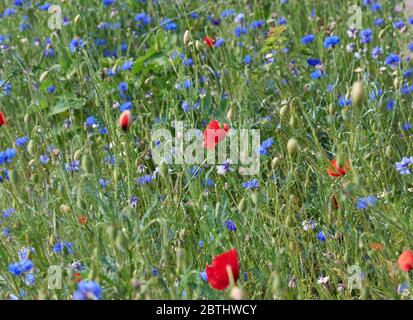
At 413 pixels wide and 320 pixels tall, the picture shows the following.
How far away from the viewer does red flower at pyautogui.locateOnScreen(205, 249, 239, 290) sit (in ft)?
5.60

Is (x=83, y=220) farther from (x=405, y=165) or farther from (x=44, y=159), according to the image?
(x=405, y=165)

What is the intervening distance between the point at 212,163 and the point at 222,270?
0.78 metres

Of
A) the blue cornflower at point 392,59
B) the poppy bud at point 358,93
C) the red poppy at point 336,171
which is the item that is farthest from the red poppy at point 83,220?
the blue cornflower at point 392,59

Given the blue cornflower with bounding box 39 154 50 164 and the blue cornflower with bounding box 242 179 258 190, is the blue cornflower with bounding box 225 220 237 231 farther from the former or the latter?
the blue cornflower with bounding box 39 154 50 164

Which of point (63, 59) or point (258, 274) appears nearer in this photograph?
point (258, 274)

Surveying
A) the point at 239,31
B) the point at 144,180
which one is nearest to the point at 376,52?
the point at 239,31

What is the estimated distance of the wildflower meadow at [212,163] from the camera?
196 cm

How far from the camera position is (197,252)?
2.35 metres

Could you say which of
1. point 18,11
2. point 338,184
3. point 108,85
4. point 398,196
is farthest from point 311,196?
point 18,11

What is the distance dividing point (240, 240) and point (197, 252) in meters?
0.15

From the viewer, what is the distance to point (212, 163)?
246 centimetres

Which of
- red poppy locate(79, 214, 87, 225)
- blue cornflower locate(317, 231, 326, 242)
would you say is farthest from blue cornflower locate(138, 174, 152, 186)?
blue cornflower locate(317, 231, 326, 242)

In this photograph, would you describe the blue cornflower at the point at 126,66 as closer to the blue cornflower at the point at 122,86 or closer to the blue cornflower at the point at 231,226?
the blue cornflower at the point at 122,86

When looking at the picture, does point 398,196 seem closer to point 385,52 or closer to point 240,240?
point 240,240
